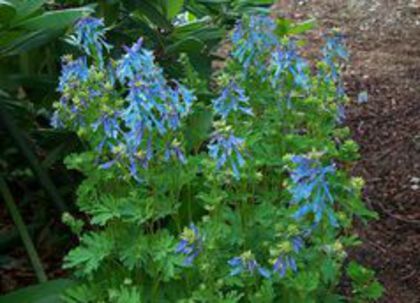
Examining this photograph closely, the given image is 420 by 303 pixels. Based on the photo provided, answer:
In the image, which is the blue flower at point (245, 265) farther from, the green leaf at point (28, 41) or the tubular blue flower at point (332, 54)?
the green leaf at point (28, 41)

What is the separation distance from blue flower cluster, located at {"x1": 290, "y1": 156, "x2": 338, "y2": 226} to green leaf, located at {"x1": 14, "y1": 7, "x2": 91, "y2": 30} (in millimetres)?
692

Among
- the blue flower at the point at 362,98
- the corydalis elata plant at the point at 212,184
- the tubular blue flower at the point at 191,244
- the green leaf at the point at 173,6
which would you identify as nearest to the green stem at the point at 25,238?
the corydalis elata plant at the point at 212,184

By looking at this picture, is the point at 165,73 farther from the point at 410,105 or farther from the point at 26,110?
the point at 410,105

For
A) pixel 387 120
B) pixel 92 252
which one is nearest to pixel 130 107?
pixel 92 252

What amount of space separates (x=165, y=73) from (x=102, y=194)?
0.71 meters

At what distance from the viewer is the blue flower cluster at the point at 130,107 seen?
5.42ft

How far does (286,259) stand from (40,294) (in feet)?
2.53

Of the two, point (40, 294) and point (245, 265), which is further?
point (40, 294)

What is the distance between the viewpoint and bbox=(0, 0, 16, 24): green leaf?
183cm

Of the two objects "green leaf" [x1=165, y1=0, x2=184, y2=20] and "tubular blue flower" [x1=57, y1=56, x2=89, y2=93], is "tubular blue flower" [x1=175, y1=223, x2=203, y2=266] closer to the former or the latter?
"tubular blue flower" [x1=57, y1=56, x2=89, y2=93]

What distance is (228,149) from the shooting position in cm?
162

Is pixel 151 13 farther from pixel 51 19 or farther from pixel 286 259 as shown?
pixel 286 259

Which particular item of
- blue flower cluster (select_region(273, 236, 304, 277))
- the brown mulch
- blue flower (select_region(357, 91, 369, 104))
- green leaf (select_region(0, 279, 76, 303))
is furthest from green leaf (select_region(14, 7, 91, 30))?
blue flower (select_region(357, 91, 369, 104))

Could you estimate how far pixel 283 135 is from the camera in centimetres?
208
